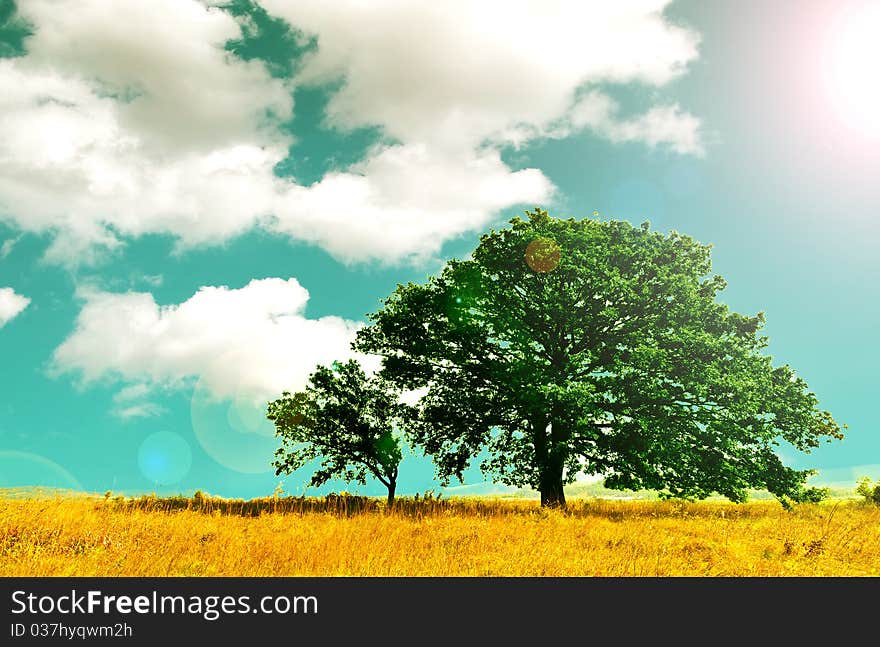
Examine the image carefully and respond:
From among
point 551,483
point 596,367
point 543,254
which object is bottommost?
point 551,483

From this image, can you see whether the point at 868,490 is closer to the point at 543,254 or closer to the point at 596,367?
the point at 596,367

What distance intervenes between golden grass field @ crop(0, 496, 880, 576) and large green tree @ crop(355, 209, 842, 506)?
5927mm

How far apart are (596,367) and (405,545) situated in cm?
1500

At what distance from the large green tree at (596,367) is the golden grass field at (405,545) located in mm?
5927

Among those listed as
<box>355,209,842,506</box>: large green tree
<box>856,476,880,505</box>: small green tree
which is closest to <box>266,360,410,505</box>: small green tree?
<box>355,209,842,506</box>: large green tree

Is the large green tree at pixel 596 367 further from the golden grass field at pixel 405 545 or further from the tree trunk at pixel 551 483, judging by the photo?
the golden grass field at pixel 405 545

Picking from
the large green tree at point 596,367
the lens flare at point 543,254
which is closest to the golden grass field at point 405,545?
the large green tree at point 596,367

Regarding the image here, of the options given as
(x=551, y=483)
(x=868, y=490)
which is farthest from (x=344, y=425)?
(x=868, y=490)

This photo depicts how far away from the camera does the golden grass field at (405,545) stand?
8.58m

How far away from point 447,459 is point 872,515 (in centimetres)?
1571

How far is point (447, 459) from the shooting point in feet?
84.6

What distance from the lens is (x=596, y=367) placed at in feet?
76.5
